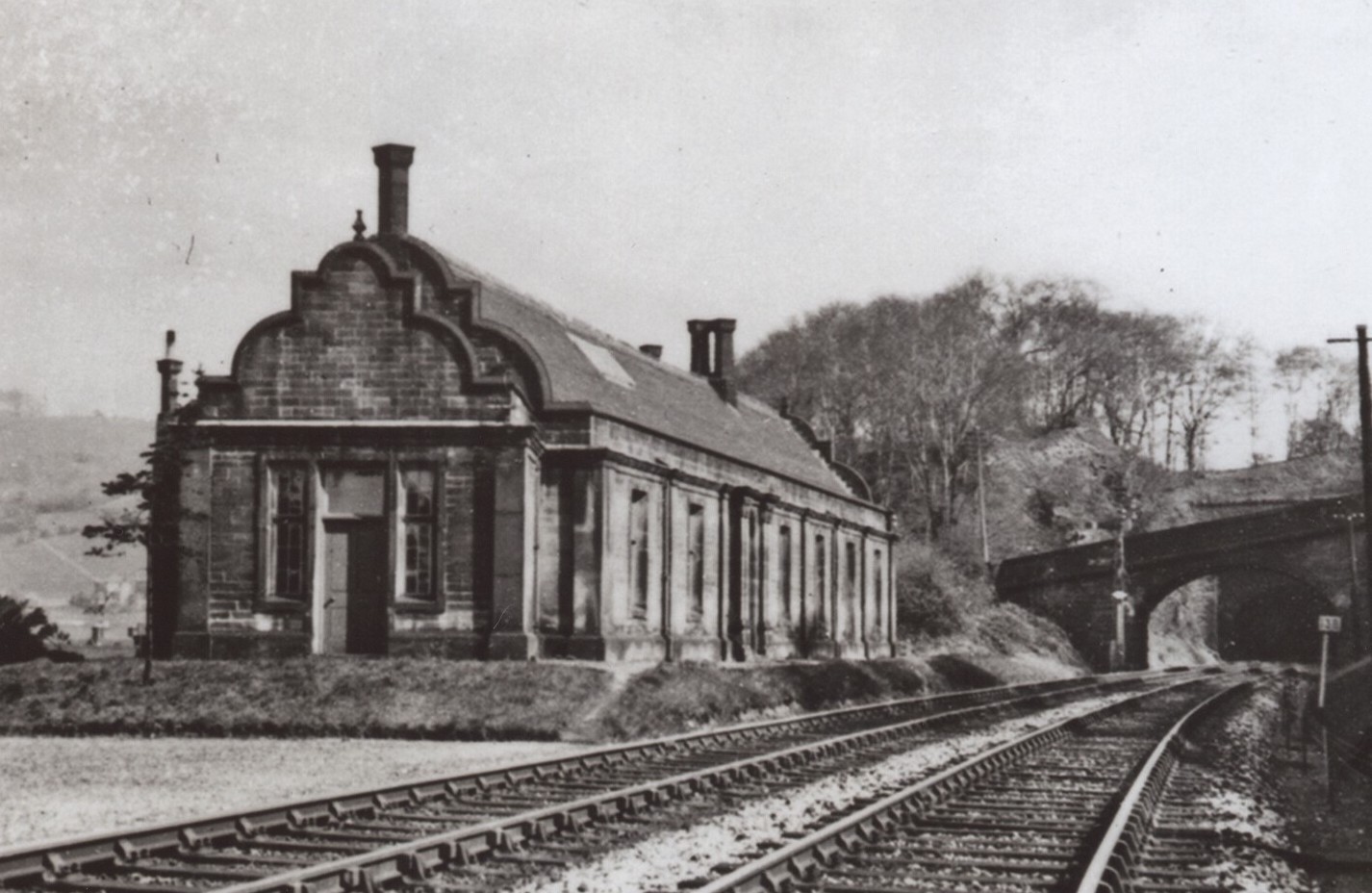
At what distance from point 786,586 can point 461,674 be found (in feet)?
52.2

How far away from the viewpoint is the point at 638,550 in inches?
1130

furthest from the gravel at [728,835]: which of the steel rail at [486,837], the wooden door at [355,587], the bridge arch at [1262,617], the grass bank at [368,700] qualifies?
the bridge arch at [1262,617]

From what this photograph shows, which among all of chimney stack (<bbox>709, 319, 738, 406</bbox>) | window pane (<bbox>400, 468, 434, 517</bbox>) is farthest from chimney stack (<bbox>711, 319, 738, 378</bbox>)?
window pane (<bbox>400, 468, 434, 517</bbox>)

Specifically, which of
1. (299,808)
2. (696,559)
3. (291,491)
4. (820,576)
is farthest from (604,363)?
(299,808)

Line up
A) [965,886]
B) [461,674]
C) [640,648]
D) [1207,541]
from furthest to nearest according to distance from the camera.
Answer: [1207,541]
[640,648]
[461,674]
[965,886]

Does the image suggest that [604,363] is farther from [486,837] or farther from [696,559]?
[486,837]

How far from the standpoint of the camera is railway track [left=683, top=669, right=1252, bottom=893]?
9.12 meters

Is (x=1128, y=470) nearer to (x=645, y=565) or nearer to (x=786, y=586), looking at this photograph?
(x=786, y=586)

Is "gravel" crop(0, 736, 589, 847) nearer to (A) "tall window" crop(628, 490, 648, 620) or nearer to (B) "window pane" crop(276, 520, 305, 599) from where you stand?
(B) "window pane" crop(276, 520, 305, 599)

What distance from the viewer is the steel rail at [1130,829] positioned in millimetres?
8945

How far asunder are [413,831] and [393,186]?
18781 millimetres

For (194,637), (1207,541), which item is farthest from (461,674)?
(1207,541)

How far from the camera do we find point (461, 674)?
22.9 meters

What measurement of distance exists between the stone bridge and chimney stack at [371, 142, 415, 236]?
1644 inches
